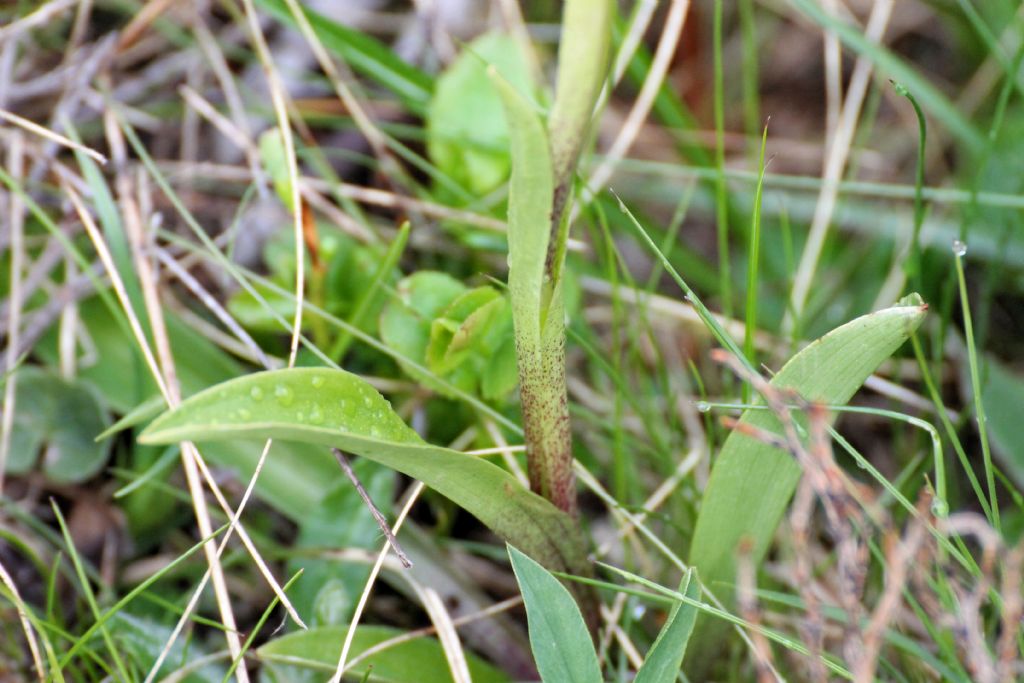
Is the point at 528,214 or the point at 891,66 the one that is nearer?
the point at 528,214

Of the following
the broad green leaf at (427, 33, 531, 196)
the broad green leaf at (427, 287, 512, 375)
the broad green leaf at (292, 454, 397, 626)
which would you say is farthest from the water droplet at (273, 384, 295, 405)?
the broad green leaf at (427, 33, 531, 196)

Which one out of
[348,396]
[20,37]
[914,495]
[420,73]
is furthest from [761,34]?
[348,396]

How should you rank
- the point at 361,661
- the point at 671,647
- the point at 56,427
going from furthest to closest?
the point at 56,427 < the point at 361,661 < the point at 671,647

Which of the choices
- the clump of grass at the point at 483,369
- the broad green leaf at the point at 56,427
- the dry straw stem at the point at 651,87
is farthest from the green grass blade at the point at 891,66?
the broad green leaf at the point at 56,427

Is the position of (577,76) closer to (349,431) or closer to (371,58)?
(349,431)

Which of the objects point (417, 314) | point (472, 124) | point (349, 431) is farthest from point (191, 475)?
point (472, 124)

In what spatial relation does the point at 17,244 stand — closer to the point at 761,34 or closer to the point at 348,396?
the point at 348,396

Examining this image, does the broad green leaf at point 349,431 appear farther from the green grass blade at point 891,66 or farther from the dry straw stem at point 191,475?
the green grass blade at point 891,66
